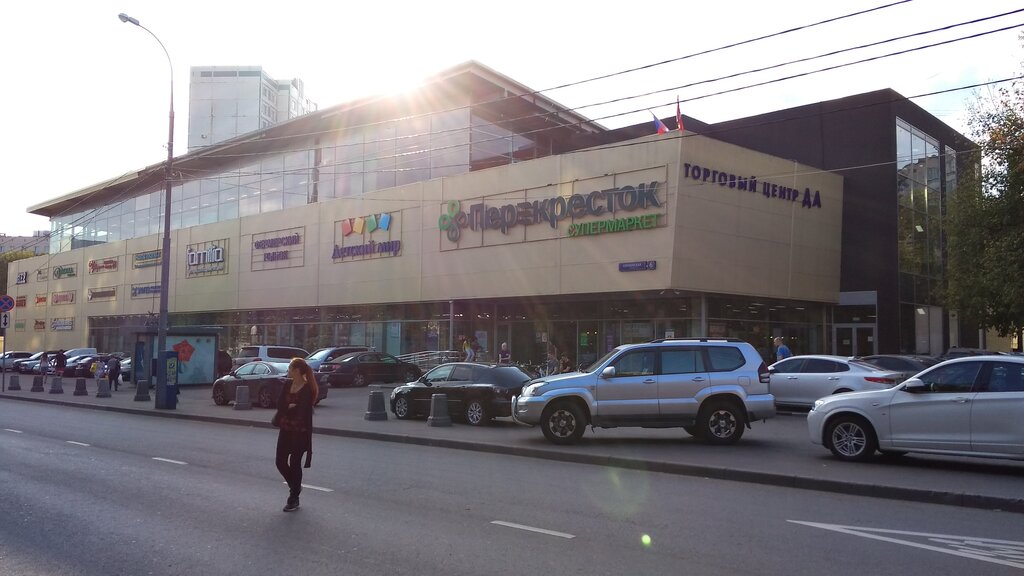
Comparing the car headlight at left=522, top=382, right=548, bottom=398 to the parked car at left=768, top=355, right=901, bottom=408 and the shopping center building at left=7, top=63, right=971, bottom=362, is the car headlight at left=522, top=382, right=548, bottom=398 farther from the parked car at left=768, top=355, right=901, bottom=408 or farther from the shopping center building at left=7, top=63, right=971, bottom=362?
the shopping center building at left=7, top=63, right=971, bottom=362

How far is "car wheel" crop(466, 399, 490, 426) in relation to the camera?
17.4 meters

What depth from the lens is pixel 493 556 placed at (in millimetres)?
6363

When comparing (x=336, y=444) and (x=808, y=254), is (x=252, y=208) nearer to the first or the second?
(x=808, y=254)

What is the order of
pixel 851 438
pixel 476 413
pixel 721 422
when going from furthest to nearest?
pixel 476 413, pixel 721 422, pixel 851 438

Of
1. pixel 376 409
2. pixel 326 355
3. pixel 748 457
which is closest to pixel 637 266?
pixel 326 355

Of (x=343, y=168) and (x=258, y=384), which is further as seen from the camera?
(x=343, y=168)

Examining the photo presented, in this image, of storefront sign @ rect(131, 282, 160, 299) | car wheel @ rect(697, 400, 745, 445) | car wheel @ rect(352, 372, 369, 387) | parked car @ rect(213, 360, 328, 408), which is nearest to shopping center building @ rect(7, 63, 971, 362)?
storefront sign @ rect(131, 282, 160, 299)

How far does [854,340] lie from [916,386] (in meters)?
26.4

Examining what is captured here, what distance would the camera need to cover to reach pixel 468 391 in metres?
17.7

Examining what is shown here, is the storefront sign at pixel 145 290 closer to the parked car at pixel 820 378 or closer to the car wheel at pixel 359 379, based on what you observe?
the car wheel at pixel 359 379

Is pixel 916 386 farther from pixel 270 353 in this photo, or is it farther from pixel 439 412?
pixel 270 353

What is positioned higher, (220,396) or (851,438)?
(851,438)

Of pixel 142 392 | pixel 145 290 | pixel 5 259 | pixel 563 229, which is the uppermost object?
pixel 5 259

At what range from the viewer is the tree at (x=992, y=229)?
26359mm
